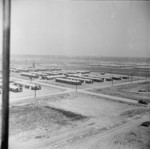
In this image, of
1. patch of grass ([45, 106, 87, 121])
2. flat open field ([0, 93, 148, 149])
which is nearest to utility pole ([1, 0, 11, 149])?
flat open field ([0, 93, 148, 149])

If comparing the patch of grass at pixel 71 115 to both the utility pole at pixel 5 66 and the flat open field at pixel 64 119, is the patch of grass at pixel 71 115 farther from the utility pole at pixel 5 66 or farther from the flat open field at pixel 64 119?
the utility pole at pixel 5 66

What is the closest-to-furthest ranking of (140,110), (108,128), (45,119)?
(108,128), (45,119), (140,110)

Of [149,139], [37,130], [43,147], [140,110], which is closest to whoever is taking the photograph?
[43,147]

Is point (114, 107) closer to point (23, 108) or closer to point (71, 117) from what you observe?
point (71, 117)

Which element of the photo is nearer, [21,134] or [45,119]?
[21,134]

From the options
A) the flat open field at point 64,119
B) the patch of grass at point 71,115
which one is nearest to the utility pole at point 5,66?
the flat open field at point 64,119

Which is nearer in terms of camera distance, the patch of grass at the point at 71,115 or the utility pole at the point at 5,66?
the utility pole at the point at 5,66

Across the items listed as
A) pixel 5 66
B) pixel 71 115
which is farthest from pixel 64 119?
pixel 5 66

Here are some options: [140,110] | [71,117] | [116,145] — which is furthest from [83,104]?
[116,145]

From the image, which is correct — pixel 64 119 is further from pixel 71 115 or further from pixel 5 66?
pixel 5 66
